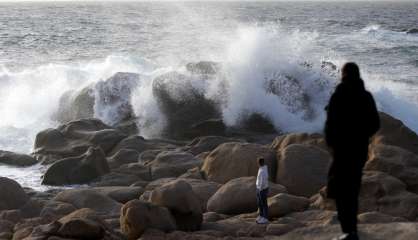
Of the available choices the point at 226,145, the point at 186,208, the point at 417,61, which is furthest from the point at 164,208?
the point at 417,61

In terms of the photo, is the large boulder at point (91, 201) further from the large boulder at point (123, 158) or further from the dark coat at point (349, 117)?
the dark coat at point (349, 117)

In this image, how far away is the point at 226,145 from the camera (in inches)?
484

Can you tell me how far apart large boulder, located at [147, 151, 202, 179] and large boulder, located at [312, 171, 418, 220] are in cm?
383

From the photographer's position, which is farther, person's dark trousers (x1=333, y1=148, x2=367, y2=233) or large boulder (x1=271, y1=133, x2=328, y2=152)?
large boulder (x1=271, y1=133, x2=328, y2=152)

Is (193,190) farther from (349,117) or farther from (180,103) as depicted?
(180,103)

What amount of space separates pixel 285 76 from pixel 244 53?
5.39ft

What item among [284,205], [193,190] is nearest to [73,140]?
[193,190]

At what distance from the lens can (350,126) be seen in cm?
523

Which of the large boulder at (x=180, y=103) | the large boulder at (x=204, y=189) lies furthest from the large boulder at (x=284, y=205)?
the large boulder at (x=180, y=103)

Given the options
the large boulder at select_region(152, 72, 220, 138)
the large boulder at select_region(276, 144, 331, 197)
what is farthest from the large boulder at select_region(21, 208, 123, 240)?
the large boulder at select_region(152, 72, 220, 138)

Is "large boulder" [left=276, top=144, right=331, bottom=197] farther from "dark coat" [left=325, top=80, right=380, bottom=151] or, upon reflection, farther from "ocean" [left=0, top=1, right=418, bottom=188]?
"dark coat" [left=325, top=80, right=380, bottom=151]

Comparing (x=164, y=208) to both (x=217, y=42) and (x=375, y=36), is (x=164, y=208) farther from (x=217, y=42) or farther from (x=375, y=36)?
(x=375, y=36)

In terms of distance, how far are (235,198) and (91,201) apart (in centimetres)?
241

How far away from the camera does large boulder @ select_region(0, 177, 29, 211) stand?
10.8 metres
